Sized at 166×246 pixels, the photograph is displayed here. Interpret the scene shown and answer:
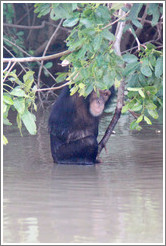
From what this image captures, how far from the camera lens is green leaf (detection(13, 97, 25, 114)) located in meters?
3.76

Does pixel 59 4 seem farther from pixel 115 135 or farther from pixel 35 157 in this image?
pixel 115 135

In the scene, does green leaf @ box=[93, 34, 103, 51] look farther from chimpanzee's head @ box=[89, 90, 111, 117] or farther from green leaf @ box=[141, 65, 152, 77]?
chimpanzee's head @ box=[89, 90, 111, 117]

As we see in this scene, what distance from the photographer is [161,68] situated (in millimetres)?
4160

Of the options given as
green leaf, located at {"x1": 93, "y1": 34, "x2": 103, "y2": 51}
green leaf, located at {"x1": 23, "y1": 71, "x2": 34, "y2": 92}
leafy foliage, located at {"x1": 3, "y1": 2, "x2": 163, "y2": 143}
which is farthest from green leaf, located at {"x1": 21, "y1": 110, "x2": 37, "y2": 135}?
green leaf, located at {"x1": 93, "y1": 34, "x2": 103, "y2": 51}

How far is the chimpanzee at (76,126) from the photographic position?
531 centimetres

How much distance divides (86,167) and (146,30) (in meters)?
5.30

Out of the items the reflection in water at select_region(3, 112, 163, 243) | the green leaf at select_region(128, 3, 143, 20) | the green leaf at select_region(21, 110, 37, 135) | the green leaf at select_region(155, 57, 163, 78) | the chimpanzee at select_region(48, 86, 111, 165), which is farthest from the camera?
the chimpanzee at select_region(48, 86, 111, 165)

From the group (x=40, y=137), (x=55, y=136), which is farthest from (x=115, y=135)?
(x=55, y=136)

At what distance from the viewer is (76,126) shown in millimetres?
5363

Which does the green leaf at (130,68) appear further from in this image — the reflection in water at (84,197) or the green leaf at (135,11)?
the reflection in water at (84,197)

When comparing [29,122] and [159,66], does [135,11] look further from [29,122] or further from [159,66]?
[29,122]

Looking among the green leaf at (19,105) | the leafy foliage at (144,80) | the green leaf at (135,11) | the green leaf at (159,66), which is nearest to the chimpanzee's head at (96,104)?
the leafy foliage at (144,80)

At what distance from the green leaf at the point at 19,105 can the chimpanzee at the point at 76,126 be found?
1508mm

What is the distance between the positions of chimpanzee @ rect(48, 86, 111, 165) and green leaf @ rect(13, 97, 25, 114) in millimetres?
1508
